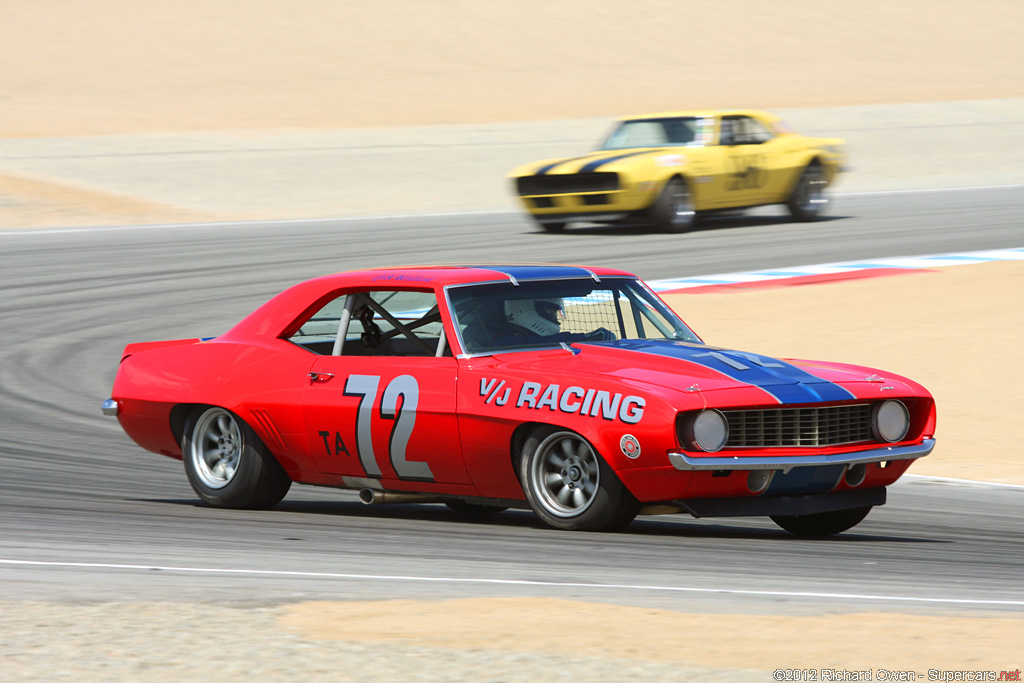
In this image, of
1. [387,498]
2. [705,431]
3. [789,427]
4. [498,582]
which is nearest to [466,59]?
[387,498]

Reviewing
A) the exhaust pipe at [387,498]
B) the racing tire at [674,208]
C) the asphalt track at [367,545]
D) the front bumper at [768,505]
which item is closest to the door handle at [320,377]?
the exhaust pipe at [387,498]

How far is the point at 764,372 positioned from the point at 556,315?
1.10 metres

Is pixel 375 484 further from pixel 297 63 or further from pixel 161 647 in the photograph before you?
pixel 297 63

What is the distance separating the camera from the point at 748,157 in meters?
21.4

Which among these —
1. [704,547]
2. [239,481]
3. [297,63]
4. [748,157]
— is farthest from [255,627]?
[297,63]

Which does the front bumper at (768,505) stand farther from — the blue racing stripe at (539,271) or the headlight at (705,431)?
the blue racing stripe at (539,271)

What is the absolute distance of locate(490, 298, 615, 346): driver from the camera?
7477 mm

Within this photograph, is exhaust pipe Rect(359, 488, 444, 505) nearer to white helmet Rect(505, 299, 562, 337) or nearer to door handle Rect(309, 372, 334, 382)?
door handle Rect(309, 372, 334, 382)

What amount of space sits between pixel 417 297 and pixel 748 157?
47.1 ft

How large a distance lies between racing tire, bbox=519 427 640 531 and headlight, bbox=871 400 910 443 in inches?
44.6

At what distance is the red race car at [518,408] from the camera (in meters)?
6.72

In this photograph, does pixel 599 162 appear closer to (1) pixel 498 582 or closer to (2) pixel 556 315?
(2) pixel 556 315

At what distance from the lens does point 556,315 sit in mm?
7621

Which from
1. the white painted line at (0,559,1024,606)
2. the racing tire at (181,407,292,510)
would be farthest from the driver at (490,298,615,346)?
the white painted line at (0,559,1024,606)
